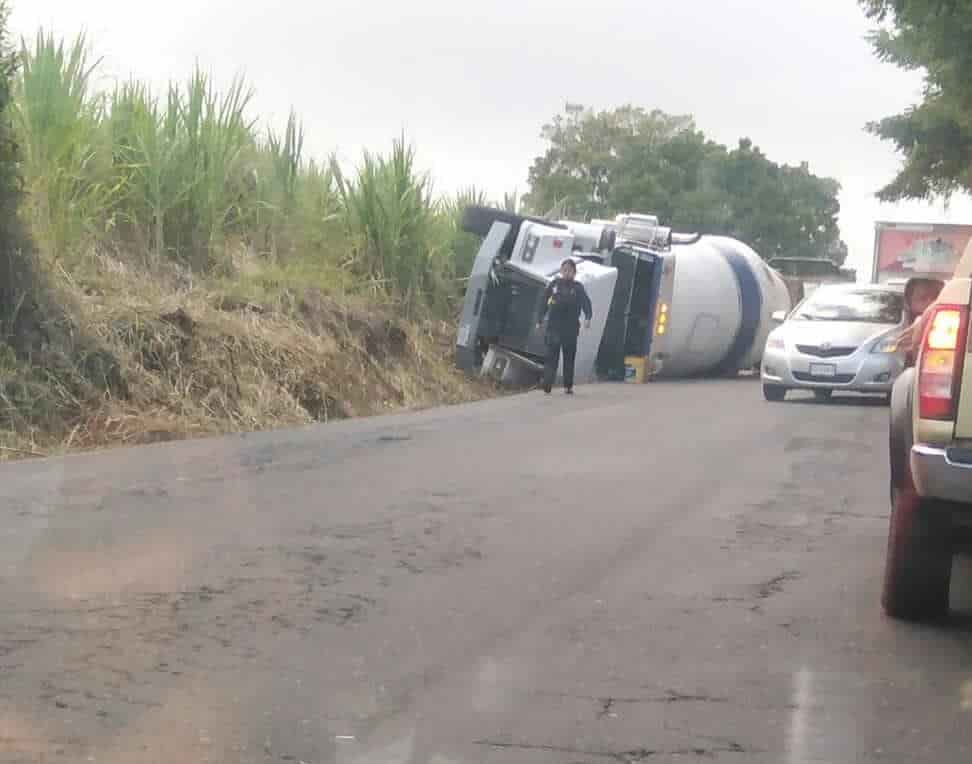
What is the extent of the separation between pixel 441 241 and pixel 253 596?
59.6 ft

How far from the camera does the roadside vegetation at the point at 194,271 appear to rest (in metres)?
14.7

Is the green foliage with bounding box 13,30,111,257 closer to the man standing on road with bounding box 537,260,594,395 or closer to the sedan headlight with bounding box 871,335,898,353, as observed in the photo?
the man standing on road with bounding box 537,260,594,395

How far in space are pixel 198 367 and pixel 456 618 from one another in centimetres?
961

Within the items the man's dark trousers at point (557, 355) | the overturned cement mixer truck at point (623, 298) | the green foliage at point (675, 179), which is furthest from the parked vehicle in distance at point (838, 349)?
the green foliage at point (675, 179)

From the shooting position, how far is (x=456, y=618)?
7.11 metres

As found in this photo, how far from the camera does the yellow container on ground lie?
2598cm

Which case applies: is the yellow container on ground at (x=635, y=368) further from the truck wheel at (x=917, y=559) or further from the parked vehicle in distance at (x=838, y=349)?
the truck wheel at (x=917, y=559)

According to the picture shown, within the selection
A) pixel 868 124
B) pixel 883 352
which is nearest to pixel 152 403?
pixel 883 352

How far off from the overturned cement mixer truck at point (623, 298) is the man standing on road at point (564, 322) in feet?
3.77

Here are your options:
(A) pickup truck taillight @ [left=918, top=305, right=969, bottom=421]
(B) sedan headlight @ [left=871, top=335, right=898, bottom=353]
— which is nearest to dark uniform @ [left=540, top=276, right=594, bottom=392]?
(B) sedan headlight @ [left=871, top=335, right=898, bottom=353]

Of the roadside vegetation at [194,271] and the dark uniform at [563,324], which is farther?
the dark uniform at [563,324]

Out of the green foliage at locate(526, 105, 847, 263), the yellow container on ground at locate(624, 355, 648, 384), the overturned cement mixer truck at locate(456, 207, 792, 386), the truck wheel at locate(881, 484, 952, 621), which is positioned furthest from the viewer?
the green foliage at locate(526, 105, 847, 263)

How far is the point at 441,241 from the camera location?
25.4m

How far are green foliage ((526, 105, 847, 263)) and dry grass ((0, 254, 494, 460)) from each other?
46.4 m
